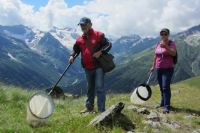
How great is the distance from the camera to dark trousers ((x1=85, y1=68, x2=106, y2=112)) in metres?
13.1

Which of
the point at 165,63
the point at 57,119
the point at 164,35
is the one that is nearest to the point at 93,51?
the point at 57,119

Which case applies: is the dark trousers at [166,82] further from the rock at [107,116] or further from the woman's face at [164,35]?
the rock at [107,116]

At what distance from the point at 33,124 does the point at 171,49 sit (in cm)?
707

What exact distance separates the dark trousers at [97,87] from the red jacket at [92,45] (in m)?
0.22

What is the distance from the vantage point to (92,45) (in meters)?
13.2

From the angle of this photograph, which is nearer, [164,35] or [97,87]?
[97,87]

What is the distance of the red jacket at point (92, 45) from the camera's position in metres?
13.2

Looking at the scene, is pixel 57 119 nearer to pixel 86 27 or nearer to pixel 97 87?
pixel 97 87

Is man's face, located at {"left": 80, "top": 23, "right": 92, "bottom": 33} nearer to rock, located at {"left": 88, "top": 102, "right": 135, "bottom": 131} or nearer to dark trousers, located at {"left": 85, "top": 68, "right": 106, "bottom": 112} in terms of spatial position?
dark trousers, located at {"left": 85, "top": 68, "right": 106, "bottom": 112}

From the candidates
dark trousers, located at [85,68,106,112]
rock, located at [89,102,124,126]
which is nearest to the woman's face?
dark trousers, located at [85,68,106,112]

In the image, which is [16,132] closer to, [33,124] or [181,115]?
[33,124]

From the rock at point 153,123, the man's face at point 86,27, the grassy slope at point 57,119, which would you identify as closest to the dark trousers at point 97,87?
the grassy slope at point 57,119

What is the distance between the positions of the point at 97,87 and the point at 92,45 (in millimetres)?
1273

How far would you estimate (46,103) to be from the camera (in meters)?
11.3
